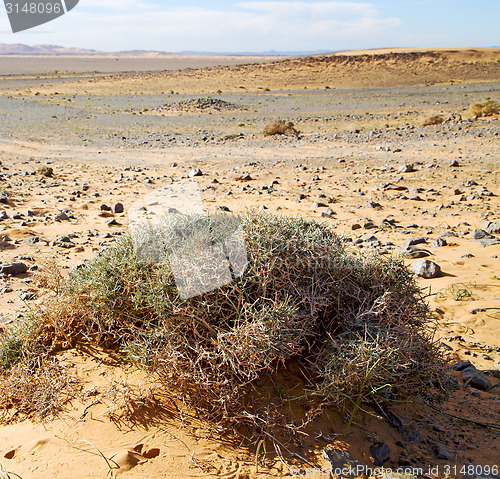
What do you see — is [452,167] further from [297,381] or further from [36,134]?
[36,134]

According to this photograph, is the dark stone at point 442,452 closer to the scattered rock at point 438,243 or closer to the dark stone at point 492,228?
the scattered rock at point 438,243

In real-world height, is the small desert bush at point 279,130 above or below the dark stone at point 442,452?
above

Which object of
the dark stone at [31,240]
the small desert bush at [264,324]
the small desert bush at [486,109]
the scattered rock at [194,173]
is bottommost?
the dark stone at [31,240]

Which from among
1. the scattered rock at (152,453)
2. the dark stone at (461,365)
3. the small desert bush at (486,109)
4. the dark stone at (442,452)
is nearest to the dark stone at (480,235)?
the dark stone at (461,365)

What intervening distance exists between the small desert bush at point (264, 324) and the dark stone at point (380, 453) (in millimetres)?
256

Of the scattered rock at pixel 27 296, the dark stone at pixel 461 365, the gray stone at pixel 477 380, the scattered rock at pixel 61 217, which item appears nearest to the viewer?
the gray stone at pixel 477 380

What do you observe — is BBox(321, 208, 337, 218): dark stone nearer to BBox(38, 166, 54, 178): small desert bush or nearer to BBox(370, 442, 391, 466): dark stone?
BBox(370, 442, 391, 466): dark stone

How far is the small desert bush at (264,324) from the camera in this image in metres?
2.39

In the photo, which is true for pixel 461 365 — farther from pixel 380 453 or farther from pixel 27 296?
pixel 27 296

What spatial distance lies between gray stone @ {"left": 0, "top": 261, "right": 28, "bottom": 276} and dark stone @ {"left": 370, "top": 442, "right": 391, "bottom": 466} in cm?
414

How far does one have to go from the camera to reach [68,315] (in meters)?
2.99

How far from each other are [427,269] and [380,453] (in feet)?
9.62

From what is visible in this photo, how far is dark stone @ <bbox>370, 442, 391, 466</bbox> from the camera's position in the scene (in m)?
2.34

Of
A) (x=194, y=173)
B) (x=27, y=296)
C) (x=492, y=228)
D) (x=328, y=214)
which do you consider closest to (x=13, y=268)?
(x=27, y=296)
